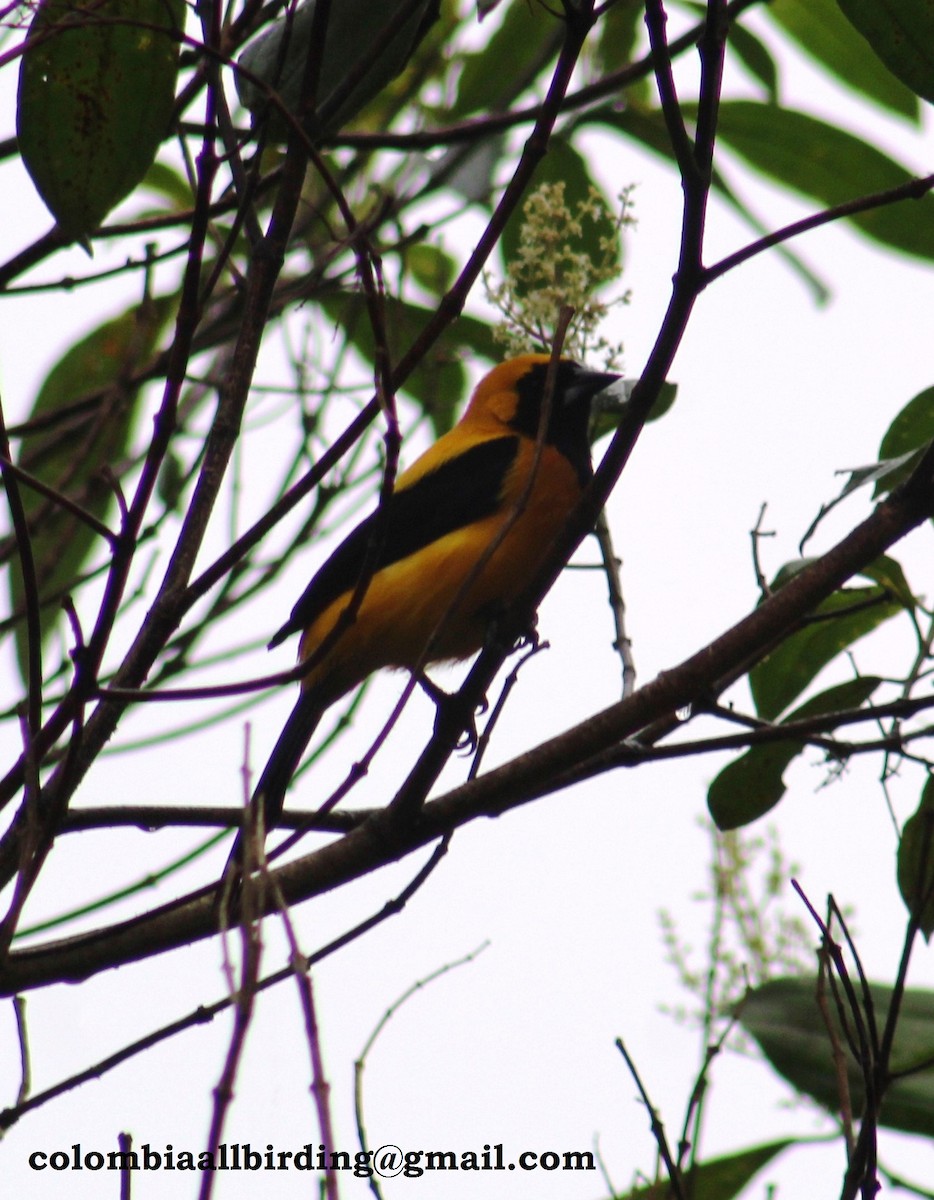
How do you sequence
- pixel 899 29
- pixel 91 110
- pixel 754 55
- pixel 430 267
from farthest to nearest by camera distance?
1. pixel 430 267
2. pixel 754 55
3. pixel 91 110
4. pixel 899 29

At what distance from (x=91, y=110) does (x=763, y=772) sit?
6.85 ft

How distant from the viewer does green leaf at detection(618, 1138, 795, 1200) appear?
3.63 metres

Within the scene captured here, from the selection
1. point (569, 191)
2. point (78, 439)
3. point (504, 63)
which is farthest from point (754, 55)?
point (78, 439)

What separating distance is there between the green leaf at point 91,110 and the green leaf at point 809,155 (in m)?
2.09

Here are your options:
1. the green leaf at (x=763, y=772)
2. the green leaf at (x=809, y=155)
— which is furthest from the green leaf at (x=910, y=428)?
the green leaf at (x=809, y=155)

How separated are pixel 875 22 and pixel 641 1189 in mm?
2362

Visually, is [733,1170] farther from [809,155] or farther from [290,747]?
[809,155]

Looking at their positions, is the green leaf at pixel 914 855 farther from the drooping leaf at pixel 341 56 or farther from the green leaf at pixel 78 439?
the green leaf at pixel 78 439

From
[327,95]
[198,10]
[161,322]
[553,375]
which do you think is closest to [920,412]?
[553,375]

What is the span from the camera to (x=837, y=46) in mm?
4605

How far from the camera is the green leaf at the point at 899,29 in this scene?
2.50 m

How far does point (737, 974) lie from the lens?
3.76 meters

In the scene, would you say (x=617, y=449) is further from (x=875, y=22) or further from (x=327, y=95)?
(x=327, y=95)

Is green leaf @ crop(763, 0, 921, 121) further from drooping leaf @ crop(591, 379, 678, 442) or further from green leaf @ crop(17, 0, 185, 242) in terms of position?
green leaf @ crop(17, 0, 185, 242)
